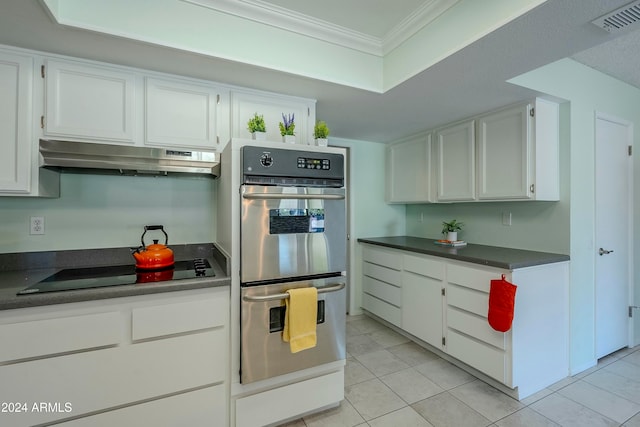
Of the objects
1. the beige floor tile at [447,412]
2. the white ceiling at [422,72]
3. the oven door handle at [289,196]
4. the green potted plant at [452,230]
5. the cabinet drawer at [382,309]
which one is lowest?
the beige floor tile at [447,412]

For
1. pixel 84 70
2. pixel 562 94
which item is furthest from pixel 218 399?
pixel 562 94

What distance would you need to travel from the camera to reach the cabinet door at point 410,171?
3.16 m

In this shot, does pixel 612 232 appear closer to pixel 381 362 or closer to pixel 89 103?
pixel 381 362

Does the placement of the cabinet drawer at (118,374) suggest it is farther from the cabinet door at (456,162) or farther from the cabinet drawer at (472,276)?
the cabinet door at (456,162)

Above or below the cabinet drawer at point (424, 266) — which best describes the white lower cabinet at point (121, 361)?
below

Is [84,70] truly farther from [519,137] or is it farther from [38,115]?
[519,137]

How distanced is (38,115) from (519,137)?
3216 mm

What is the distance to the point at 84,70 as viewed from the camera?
5.51 feet

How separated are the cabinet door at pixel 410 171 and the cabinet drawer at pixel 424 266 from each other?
770 mm

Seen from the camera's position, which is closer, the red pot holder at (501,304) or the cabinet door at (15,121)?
the cabinet door at (15,121)

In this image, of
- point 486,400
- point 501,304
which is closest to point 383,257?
point 501,304

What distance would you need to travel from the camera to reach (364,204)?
3.65m

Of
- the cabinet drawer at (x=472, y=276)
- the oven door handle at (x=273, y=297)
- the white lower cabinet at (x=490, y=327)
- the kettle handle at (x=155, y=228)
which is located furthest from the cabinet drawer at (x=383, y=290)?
the kettle handle at (x=155, y=228)

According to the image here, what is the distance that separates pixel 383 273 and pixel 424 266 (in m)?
0.63
